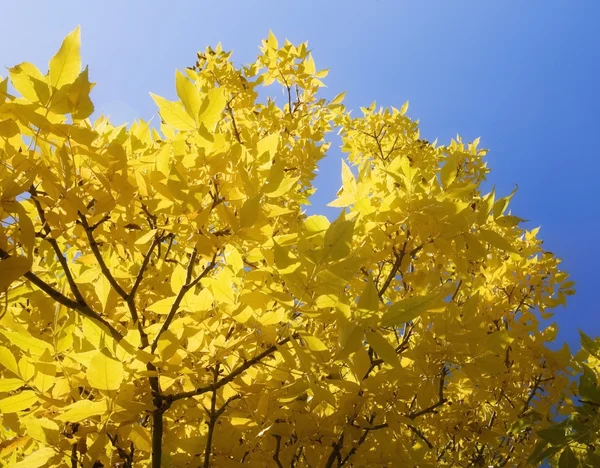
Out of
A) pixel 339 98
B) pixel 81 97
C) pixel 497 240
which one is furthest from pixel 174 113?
pixel 339 98

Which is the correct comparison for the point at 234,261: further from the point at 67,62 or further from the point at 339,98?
the point at 339,98

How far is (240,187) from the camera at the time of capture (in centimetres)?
105

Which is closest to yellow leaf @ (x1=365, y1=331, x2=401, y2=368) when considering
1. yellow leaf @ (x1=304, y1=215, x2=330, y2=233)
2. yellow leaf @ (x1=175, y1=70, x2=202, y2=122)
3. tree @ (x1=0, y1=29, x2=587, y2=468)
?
tree @ (x1=0, y1=29, x2=587, y2=468)

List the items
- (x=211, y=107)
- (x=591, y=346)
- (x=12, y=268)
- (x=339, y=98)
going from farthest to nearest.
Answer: (x=339, y=98) → (x=591, y=346) → (x=211, y=107) → (x=12, y=268)

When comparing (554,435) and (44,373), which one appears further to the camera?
(554,435)

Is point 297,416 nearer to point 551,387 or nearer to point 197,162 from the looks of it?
point 197,162

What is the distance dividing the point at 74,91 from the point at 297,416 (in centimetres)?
97

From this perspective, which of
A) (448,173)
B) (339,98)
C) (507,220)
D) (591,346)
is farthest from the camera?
(339,98)

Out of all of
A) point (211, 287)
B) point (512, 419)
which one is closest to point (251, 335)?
point (211, 287)

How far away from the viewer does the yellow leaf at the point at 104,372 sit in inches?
33.6

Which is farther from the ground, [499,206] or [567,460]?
→ [499,206]

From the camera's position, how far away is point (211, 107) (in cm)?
98

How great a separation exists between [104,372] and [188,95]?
59cm

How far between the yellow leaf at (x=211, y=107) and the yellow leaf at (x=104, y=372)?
517mm
